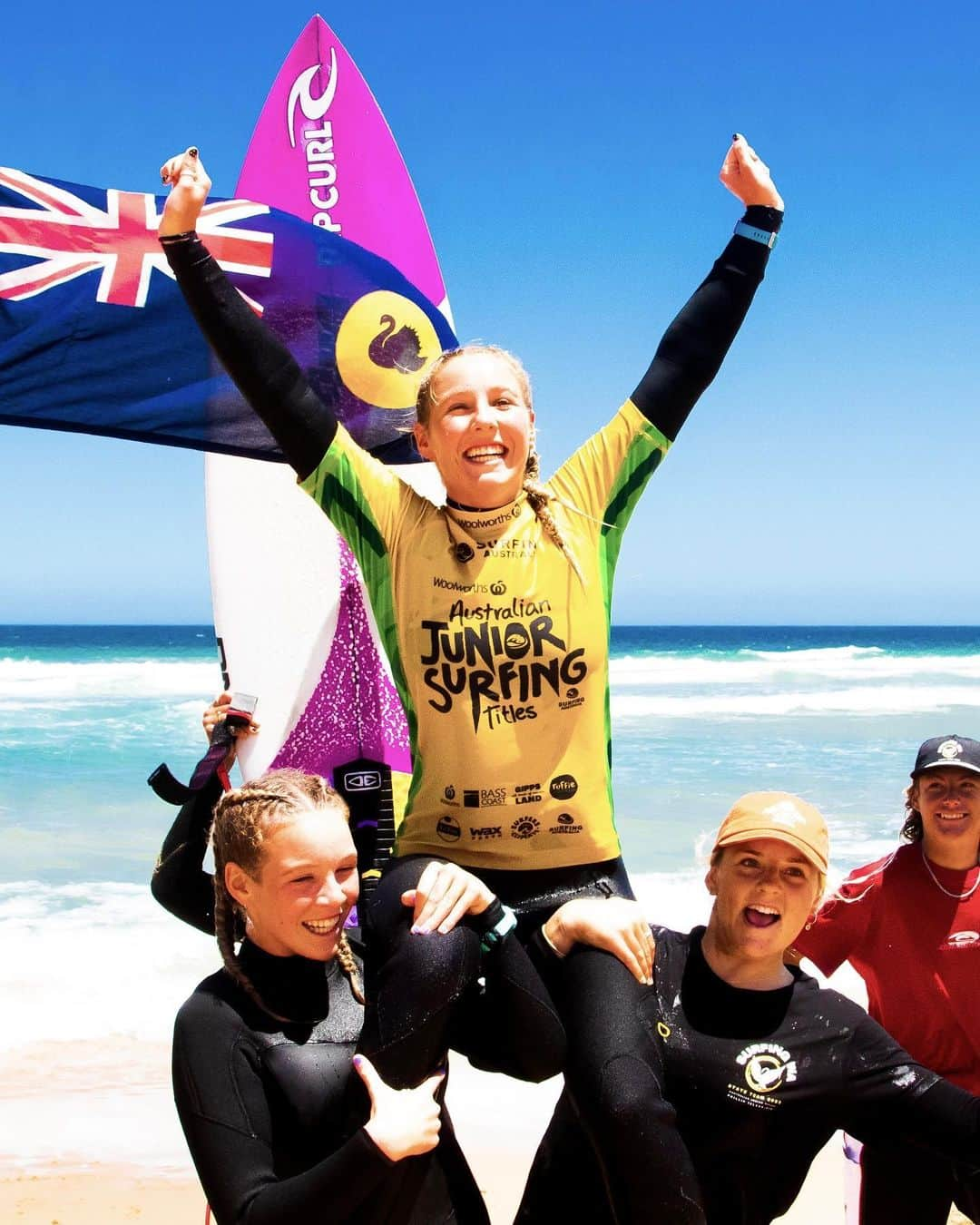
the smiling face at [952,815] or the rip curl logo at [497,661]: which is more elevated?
the rip curl logo at [497,661]

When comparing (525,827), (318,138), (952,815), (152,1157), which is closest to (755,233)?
(525,827)

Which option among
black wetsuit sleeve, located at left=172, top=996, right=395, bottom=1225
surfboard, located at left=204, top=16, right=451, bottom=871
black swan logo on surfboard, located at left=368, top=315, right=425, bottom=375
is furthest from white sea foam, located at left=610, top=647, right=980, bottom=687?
black wetsuit sleeve, located at left=172, top=996, right=395, bottom=1225

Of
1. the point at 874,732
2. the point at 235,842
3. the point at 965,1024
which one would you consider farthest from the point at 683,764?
the point at 235,842

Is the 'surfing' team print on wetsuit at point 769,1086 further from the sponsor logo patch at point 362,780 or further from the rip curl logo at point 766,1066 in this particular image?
the sponsor logo patch at point 362,780

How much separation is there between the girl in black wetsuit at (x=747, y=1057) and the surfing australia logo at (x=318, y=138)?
308 cm

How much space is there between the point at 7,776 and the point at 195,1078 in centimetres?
1128

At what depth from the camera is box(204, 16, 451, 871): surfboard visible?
4.16 m

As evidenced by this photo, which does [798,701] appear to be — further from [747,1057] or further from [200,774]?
[747,1057]

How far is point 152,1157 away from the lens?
14.0 ft

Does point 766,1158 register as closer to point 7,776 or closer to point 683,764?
point 683,764

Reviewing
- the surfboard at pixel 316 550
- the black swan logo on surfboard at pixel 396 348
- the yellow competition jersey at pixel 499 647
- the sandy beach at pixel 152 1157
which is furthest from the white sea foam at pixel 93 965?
the yellow competition jersey at pixel 499 647

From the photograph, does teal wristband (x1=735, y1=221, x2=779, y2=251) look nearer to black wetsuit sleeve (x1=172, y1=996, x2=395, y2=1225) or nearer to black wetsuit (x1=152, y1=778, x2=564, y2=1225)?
black wetsuit (x1=152, y1=778, x2=564, y2=1225)

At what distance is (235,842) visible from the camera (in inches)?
88.3

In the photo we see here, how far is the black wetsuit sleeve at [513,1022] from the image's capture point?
209 cm
